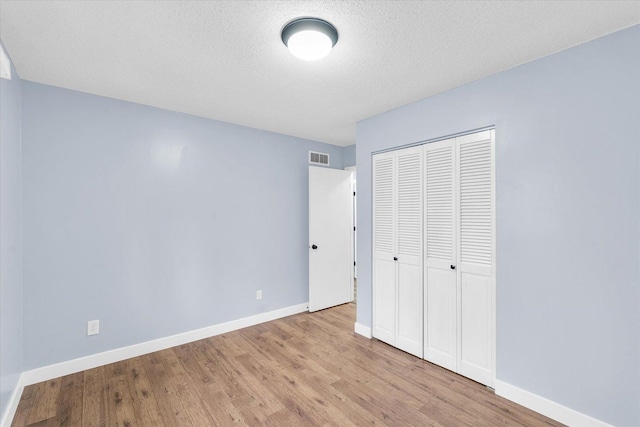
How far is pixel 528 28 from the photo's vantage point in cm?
176

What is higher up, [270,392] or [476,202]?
[476,202]

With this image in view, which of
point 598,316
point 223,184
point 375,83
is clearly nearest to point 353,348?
point 598,316

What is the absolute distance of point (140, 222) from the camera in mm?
2934

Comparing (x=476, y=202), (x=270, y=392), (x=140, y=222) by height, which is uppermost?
(x=476, y=202)

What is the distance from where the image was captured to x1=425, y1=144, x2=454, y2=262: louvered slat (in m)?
2.62

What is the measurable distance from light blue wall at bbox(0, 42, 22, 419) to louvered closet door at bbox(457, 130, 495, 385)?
11.1 feet

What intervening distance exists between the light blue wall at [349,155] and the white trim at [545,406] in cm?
349

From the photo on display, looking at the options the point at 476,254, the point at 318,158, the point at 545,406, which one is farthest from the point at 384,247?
the point at 318,158

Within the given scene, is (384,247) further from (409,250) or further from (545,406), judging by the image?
(545,406)

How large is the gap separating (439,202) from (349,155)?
7.93 feet

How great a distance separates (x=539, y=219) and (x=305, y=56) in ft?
6.58

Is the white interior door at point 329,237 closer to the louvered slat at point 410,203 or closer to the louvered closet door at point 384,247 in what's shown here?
the louvered closet door at point 384,247

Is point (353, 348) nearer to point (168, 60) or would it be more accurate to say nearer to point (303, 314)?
point (303, 314)

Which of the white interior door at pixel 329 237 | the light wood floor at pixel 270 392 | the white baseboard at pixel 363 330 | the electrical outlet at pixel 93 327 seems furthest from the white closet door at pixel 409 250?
the electrical outlet at pixel 93 327
